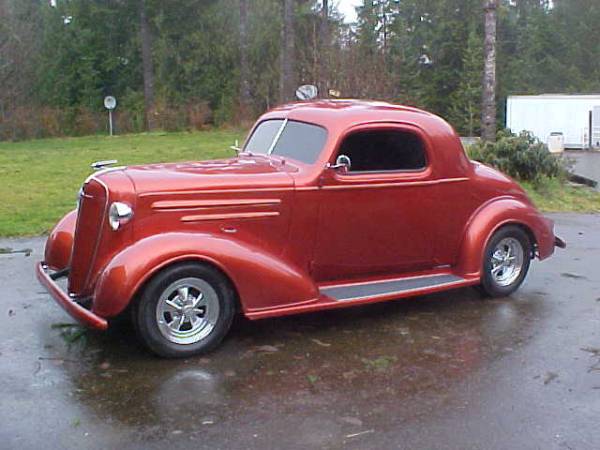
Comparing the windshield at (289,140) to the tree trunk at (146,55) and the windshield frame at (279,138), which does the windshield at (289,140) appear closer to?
the windshield frame at (279,138)

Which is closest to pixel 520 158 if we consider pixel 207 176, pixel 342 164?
pixel 342 164

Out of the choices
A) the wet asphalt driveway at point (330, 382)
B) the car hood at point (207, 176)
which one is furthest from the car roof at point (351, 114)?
the wet asphalt driveway at point (330, 382)

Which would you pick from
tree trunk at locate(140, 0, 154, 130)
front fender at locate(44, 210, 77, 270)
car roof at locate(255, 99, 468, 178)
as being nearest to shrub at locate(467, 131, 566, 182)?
car roof at locate(255, 99, 468, 178)

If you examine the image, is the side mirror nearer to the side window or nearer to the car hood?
the side window

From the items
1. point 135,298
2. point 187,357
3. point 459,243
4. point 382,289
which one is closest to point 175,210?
point 135,298

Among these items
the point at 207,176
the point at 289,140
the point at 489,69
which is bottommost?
the point at 207,176

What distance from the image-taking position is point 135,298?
16.6ft

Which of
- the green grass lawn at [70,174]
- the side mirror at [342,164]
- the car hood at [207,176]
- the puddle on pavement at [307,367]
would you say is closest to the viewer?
the puddle on pavement at [307,367]

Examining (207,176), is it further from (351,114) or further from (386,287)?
(386,287)

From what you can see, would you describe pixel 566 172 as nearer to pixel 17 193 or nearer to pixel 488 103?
pixel 488 103

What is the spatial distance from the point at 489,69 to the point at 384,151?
34.5 ft

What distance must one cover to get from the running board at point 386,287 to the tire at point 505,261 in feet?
1.29

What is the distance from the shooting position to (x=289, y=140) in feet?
20.8

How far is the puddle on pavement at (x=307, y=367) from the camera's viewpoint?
4.40 m
